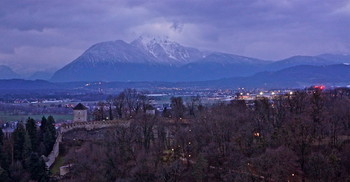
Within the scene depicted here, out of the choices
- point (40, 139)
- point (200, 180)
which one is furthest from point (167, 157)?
point (40, 139)

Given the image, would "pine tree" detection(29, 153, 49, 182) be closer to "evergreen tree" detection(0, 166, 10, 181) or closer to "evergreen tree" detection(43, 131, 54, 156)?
"evergreen tree" detection(0, 166, 10, 181)

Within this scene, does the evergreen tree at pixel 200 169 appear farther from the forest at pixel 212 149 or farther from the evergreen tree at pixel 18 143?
the evergreen tree at pixel 18 143

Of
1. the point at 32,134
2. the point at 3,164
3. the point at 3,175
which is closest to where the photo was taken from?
the point at 3,175

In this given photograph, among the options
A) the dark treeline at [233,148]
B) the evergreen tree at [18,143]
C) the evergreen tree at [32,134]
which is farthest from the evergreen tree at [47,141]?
the dark treeline at [233,148]

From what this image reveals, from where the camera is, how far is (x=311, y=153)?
32688 millimetres

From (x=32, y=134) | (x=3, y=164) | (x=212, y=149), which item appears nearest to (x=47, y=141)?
(x=32, y=134)

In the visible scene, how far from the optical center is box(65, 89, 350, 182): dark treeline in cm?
3155

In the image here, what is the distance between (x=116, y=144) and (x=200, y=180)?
11.2m

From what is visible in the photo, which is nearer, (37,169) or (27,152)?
(37,169)

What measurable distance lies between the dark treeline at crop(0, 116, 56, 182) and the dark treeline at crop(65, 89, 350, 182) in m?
3.00

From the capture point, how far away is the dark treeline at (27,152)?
40.4 m

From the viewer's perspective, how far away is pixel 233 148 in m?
37.8

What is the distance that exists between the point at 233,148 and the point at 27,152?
64.2 feet

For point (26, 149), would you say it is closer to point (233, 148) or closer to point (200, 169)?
point (200, 169)
